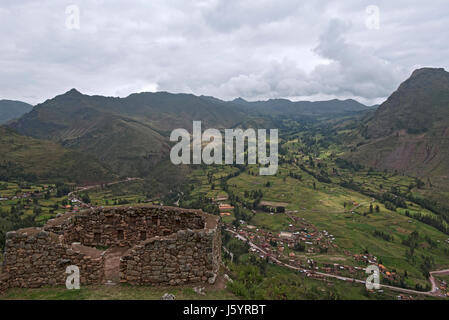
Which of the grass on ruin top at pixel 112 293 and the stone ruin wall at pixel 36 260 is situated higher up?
the stone ruin wall at pixel 36 260

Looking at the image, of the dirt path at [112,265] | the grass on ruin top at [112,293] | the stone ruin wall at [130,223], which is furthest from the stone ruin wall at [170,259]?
the stone ruin wall at [130,223]

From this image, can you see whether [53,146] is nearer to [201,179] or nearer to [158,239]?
[201,179]

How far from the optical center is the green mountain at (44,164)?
143 meters

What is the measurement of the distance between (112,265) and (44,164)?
175m

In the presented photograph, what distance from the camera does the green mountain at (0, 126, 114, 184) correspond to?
5635 inches

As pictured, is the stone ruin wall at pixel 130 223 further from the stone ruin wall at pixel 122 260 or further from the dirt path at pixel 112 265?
the stone ruin wall at pixel 122 260

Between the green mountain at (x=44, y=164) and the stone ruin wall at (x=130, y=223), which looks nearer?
the stone ruin wall at (x=130, y=223)

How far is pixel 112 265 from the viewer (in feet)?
42.3

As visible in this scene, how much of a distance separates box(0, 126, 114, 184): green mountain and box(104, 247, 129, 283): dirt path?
15331cm

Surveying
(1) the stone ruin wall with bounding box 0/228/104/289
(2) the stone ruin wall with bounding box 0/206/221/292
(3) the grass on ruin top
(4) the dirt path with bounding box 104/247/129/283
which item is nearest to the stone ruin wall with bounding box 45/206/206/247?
(4) the dirt path with bounding box 104/247/129/283

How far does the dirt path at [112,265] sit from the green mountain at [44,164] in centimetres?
15331

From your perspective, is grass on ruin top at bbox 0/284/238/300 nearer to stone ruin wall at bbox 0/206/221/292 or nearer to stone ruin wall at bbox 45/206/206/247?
stone ruin wall at bbox 0/206/221/292

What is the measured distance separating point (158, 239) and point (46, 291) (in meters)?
4.74

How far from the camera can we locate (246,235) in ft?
318
